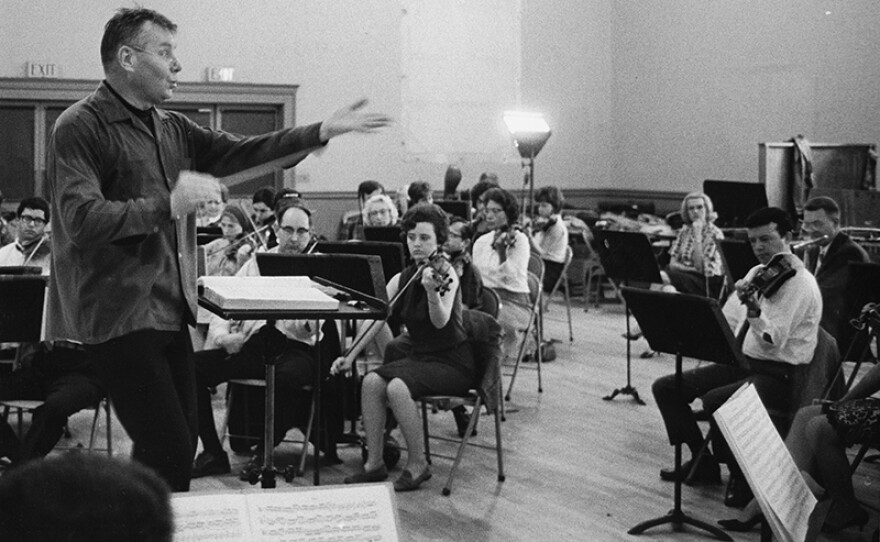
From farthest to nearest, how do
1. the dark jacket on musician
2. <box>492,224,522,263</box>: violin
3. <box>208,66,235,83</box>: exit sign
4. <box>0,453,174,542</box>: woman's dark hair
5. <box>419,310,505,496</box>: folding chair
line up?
<box>208,66,235,83</box>: exit sign < <box>492,224,522,263</box>: violin < the dark jacket on musician < <box>419,310,505,496</box>: folding chair < <box>0,453,174,542</box>: woman's dark hair

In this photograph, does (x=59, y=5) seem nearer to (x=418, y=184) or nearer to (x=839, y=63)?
(x=418, y=184)

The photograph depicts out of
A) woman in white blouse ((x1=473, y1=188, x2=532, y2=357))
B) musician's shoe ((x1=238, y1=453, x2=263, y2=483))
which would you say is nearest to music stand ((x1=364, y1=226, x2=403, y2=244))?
woman in white blouse ((x1=473, y1=188, x2=532, y2=357))

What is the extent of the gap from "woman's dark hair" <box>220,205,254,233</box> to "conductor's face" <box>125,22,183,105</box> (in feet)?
15.9

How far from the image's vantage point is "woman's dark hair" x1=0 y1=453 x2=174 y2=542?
944 mm

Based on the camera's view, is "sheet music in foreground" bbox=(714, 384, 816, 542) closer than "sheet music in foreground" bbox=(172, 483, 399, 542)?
No

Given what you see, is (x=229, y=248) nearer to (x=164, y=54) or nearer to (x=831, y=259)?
(x=831, y=259)

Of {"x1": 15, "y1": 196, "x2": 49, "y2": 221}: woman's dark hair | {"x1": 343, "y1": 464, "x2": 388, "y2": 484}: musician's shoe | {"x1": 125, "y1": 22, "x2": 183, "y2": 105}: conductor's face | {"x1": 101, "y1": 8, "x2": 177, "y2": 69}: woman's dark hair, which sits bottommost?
{"x1": 343, "y1": 464, "x2": 388, "y2": 484}: musician's shoe

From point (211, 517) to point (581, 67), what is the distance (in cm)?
1393

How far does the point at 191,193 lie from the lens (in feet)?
7.96

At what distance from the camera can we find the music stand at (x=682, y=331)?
4.54 meters

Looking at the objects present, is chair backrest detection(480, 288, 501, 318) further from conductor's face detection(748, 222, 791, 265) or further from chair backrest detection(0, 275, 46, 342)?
chair backrest detection(0, 275, 46, 342)

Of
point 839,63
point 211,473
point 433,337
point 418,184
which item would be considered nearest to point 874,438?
point 433,337

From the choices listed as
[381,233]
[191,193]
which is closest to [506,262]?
[381,233]

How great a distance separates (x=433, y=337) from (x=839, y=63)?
8258 mm
